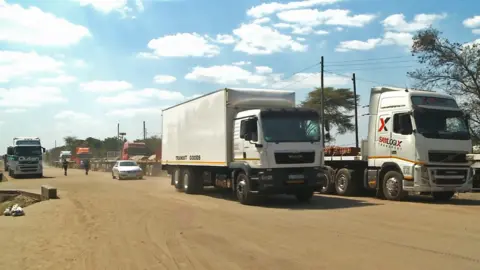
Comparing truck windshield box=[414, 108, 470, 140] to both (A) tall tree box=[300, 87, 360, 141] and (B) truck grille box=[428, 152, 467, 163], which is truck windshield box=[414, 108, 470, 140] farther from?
(A) tall tree box=[300, 87, 360, 141]

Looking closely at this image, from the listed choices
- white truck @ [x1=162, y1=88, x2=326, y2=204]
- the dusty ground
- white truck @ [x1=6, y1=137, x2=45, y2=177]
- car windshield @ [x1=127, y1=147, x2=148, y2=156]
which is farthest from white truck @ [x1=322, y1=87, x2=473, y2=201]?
car windshield @ [x1=127, y1=147, x2=148, y2=156]

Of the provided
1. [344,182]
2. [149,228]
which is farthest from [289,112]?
[149,228]

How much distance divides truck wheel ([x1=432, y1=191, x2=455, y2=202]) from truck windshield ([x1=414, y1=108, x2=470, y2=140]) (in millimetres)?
2176

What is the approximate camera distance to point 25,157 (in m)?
38.8

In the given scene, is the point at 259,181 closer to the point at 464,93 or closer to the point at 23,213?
the point at 23,213

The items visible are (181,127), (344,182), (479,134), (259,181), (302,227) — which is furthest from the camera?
(479,134)

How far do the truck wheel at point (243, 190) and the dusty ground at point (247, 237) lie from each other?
24.4 inches

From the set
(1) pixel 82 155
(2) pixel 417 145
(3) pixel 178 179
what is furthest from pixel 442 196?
(1) pixel 82 155

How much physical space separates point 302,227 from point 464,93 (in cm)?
2169

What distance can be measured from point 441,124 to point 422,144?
3.86 feet

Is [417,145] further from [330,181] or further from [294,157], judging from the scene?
[330,181]

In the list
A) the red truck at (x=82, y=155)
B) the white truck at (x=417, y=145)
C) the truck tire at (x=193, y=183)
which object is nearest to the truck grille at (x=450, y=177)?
the white truck at (x=417, y=145)

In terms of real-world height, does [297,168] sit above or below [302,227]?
above

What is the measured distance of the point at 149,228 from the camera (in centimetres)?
1070
